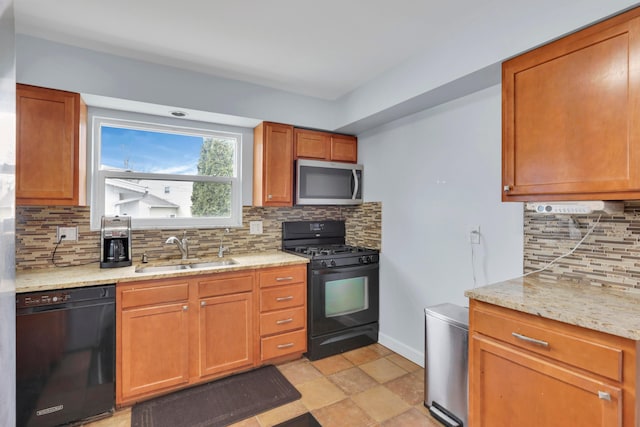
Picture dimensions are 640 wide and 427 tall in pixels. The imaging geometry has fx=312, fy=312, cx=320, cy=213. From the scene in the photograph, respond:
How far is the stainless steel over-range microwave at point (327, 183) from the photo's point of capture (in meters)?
3.13

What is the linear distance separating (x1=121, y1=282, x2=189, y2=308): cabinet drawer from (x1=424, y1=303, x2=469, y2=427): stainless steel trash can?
1770 millimetres

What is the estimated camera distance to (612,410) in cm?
115

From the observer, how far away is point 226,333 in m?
2.46

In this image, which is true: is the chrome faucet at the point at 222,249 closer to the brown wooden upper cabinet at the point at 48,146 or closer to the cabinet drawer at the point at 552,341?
the brown wooden upper cabinet at the point at 48,146

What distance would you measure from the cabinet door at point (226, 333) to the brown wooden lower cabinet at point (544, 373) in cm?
166

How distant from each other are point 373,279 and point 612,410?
210 centimetres

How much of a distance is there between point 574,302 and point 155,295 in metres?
2.43

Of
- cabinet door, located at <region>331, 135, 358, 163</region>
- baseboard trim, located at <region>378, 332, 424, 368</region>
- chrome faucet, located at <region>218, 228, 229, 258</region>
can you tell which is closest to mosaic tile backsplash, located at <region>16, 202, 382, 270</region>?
chrome faucet, located at <region>218, 228, 229, 258</region>

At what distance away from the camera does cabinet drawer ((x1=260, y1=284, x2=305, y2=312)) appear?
2637 millimetres

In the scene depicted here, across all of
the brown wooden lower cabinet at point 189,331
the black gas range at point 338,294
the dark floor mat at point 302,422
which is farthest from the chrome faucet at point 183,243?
the dark floor mat at point 302,422

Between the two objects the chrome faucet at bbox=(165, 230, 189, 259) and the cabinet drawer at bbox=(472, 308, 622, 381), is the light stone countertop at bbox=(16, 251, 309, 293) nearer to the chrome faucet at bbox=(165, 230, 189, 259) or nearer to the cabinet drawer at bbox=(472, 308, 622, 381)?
the chrome faucet at bbox=(165, 230, 189, 259)

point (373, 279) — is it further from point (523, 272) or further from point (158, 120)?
point (158, 120)

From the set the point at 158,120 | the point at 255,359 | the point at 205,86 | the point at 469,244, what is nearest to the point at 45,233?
the point at 158,120

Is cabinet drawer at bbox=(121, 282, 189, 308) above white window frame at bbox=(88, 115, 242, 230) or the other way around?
the other way around
